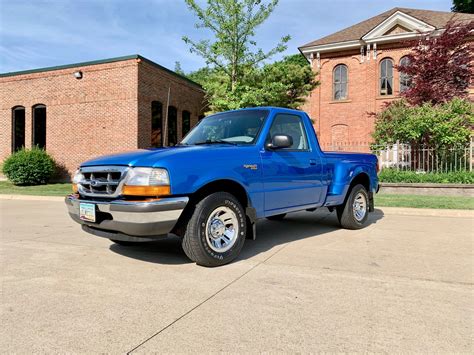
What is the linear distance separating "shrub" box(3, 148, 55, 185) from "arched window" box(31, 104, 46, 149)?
1.66m

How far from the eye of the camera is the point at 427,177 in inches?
525

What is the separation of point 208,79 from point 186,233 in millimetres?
13935

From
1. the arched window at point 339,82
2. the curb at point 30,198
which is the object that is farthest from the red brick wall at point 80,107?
the arched window at point 339,82

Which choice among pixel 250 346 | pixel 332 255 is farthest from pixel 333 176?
pixel 250 346

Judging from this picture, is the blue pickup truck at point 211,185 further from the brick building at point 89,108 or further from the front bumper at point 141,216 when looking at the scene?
the brick building at point 89,108

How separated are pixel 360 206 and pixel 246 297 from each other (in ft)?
13.5

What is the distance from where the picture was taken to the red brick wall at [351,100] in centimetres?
2323

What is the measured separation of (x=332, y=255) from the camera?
15.1ft

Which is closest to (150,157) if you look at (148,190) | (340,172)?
(148,190)

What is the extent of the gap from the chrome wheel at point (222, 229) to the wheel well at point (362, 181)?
2.98 m

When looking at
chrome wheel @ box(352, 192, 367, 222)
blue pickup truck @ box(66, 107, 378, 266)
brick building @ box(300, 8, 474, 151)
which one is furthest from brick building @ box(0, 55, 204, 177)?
blue pickup truck @ box(66, 107, 378, 266)

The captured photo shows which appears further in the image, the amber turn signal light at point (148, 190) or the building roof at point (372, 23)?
the building roof at point (372, 23)

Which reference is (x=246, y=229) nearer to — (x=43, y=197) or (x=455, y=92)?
(x=43, y=197)

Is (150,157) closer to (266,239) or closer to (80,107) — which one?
(266,239)
